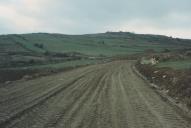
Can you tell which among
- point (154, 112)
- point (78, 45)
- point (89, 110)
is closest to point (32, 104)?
point (89, 110)

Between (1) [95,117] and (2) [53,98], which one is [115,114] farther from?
(2) [53,98]

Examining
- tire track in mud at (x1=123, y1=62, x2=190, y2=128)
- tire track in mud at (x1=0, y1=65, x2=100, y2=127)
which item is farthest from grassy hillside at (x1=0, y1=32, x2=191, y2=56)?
tire track in mud at (x1=123, y1=62, x2=190, y2=128)

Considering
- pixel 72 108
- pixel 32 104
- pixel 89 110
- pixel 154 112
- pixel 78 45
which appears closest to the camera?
pixel 154 112

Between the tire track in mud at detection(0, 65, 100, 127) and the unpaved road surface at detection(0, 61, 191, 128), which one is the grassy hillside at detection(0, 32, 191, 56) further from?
the unpaved road surface at detection(0, 61, 191, 128)

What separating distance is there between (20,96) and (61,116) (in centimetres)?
909

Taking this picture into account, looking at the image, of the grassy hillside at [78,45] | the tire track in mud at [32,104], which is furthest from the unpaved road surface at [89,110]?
the grassy hillside at [78,45]

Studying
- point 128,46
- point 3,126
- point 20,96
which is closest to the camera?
point 3,126

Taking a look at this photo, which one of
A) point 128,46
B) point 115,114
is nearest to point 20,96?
point 115,114

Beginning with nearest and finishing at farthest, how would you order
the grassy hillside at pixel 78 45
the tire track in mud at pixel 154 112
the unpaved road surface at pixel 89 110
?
the unpaved road surface at pixel 89 110, the tire track in mud at pixel 154 112, the grassy hillside at pixel 78 45

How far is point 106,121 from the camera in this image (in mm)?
17969

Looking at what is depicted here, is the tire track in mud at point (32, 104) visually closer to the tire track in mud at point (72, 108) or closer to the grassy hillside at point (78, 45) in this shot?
the tire track in mud at point (72, 108)

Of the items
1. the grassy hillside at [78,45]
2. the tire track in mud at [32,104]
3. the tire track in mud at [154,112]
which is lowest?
the tire track in mud at [154,112]

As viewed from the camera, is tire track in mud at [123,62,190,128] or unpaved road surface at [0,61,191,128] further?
tire track in mud at [123,62,190,128]

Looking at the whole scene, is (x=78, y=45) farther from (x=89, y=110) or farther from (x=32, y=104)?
(x=89, y=110)
